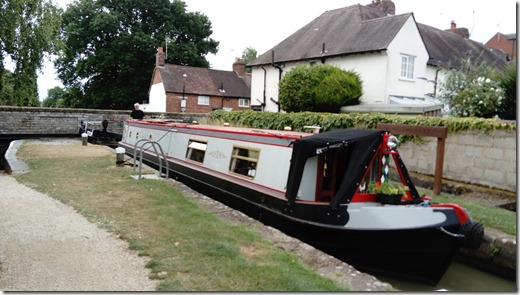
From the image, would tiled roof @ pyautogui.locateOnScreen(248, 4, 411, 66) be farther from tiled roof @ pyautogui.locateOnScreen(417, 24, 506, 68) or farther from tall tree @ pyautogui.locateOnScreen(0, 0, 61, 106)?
tall tree @ pyautogui.locateOnScreen(0, 0, 61, 106)

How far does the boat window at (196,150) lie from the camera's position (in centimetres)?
827

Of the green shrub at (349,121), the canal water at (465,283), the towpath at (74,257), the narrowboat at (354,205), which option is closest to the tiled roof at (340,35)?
the green shrub at (349,121)

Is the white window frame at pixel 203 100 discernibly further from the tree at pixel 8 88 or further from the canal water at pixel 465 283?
the canal water at pixel 465 283

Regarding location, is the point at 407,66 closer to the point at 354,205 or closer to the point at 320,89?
the point at 320,89

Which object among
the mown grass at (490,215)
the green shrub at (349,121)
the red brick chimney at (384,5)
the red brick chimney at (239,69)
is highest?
the red brick chimney at (384,5)

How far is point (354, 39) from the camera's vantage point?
17.6 meters

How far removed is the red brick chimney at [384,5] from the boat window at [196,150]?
16279 millimetres

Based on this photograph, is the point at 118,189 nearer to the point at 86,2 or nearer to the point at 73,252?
the point at 73,252

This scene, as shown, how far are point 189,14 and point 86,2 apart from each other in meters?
5.15

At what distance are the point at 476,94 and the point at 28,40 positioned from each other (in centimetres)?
1417

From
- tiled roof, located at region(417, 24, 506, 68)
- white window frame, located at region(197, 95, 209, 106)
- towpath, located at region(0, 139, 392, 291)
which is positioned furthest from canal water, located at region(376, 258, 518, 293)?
white window frame, located at region(197, 95, 209, 106)

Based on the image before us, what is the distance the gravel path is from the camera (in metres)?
3.27

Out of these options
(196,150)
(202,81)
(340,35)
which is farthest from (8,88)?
(202,81)

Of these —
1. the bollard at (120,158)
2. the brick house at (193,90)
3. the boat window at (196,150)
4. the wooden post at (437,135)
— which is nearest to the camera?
the wooden post at (437,135)
